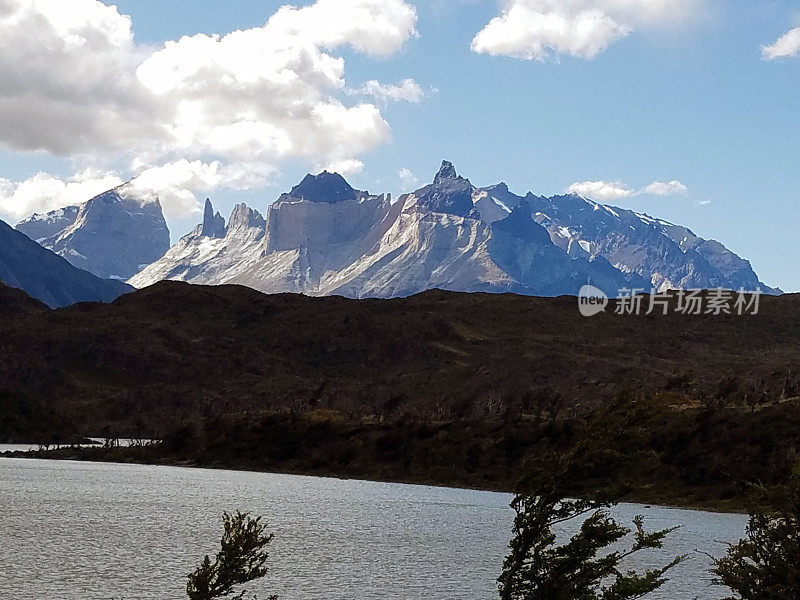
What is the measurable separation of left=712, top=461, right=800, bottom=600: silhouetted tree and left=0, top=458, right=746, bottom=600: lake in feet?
82.4

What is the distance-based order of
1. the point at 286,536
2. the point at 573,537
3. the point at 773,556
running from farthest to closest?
the point at 286,536
the point at 773,556
the point at 573,537

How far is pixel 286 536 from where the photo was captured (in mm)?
83812

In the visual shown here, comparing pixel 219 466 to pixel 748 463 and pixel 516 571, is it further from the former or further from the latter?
pixel 516 571

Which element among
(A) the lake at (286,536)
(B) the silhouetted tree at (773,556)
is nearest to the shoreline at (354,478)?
(A) the lake at (286,536)

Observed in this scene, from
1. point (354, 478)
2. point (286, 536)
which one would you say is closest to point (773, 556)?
point (286, 536)

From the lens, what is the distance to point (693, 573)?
223 feet

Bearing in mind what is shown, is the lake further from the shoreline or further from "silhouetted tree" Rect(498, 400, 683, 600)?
"silhouetted tree" Rect(498, 400, 683, 600)

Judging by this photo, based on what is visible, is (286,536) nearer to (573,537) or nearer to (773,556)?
(773,556)

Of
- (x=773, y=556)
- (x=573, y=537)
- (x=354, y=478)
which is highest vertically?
(x=573, y=537)

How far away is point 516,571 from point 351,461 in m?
143

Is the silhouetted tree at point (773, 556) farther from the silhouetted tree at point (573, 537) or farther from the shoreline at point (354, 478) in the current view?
the shoreline at point (354, 478)

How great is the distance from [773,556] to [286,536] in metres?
57.2

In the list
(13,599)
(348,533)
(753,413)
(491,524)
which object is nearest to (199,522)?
(348,533)

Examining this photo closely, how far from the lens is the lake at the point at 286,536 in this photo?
5728 centimetres
